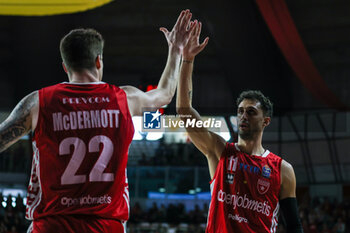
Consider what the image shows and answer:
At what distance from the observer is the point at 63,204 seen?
258 centimetres

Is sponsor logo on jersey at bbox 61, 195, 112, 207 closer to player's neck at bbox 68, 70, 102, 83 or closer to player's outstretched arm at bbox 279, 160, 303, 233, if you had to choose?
player's neck at bbox 68, 70, 102, 83

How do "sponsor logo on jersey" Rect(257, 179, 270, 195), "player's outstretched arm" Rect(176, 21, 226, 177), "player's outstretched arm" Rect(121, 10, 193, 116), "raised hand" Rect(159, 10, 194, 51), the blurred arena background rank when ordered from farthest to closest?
the blurred arena background
"sponsor logo on jersey" Rect(257, 179, 270, 195)
"player's outstretched arm" Rect(176, 21, 226, 177)
"raised hand" Rect(159, 10, 194, 51)
"player's outstretched arm" Rect(121, 10, 193, 116)

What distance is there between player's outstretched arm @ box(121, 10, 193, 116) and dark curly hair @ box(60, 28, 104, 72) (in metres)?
0.31

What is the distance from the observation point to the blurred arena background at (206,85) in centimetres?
1224

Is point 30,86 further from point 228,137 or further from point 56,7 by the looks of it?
point 228,137

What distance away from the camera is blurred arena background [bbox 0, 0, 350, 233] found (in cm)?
1224

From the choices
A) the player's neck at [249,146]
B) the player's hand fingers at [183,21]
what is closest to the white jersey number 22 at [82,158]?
the player's hand fingers at [183,21]

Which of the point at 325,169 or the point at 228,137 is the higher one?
the point at 228,137

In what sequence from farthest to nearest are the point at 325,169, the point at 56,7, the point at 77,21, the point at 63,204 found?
1. the point at 325,169
2. the point at 77,21
3. the point at 56,7
4. the point at 63,204

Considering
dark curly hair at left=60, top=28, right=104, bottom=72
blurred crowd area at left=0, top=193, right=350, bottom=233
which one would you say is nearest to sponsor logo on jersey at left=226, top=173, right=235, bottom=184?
dark curly hair at left=60, top=28, right=104, bottom=72

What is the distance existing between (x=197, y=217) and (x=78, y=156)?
1332 cm

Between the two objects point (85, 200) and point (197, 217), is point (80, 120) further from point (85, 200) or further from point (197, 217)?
point (197, 217)

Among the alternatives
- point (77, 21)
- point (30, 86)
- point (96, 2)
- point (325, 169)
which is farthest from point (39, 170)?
point (325, 169)

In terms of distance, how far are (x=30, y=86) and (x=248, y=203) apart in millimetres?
9197
